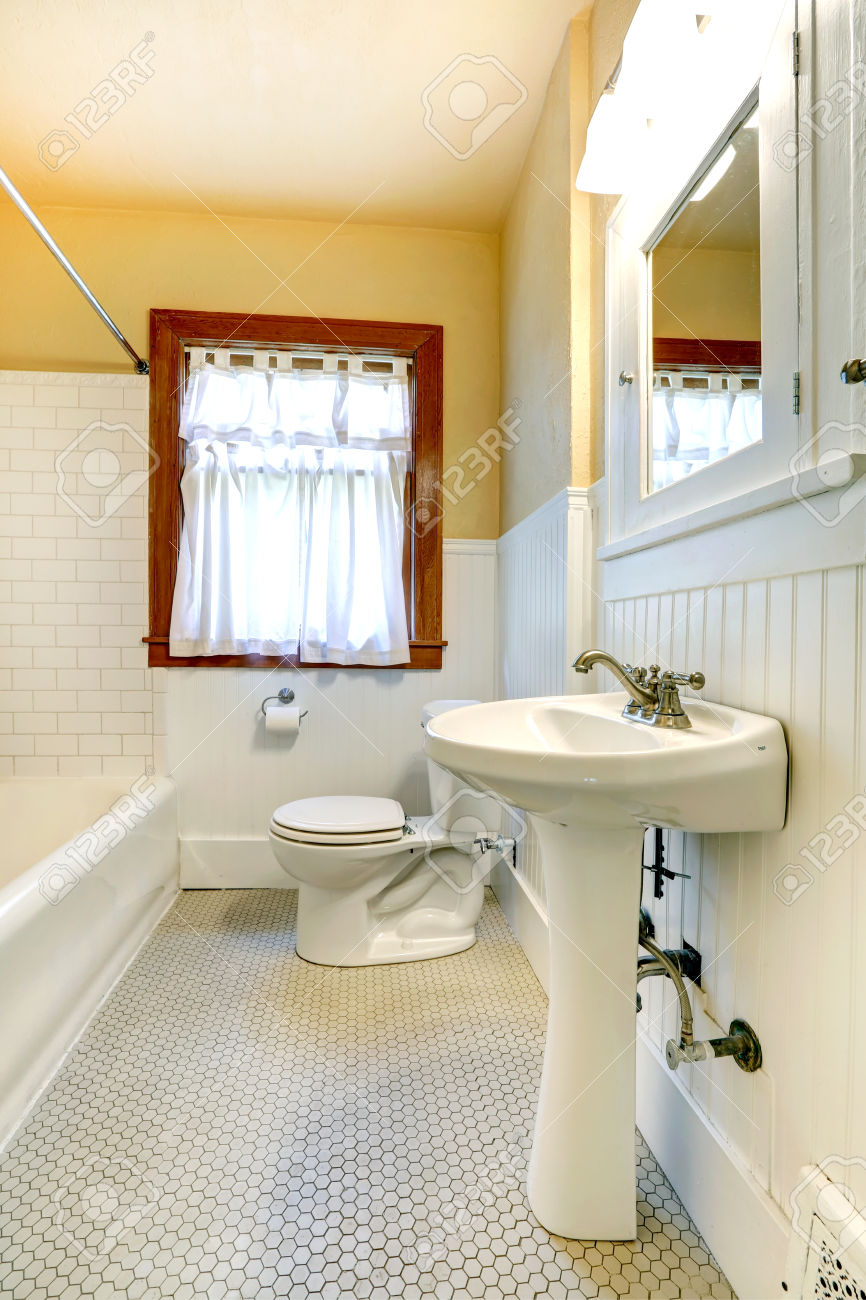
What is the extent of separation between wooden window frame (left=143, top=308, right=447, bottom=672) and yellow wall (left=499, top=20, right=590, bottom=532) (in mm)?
328

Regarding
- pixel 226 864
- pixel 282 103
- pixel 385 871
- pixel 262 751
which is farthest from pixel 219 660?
pixel 282 103

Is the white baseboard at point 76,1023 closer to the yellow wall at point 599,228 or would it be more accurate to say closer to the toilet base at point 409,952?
the toilet base at point 409,952

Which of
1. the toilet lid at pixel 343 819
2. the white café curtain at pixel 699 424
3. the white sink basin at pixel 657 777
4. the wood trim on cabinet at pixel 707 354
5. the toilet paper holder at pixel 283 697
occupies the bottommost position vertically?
the toilet lid at pixel 343 819

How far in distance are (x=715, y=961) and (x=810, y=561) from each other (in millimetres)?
660

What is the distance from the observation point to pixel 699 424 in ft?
3.91

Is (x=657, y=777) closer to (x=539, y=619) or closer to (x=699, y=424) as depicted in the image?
(x=699, y=424)

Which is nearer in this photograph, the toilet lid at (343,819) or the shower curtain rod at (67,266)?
the shower curtain rod at (67,266)

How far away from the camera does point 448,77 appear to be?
1929 mm

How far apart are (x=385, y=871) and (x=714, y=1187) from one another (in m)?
1.12

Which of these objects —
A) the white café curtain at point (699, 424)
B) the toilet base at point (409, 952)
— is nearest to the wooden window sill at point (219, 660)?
the toilet base at point (409, 952)

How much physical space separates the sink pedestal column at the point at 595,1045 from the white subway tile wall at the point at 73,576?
1.93m

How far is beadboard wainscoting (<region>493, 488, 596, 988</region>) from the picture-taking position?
1.71 metres

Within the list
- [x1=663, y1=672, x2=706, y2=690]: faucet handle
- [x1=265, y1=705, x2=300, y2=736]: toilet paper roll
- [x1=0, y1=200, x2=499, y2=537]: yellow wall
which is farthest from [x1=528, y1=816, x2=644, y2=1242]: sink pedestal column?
[x1=0, y1=200, x2=499, y2=537]: yellow wall

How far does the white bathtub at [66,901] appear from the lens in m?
1.33
